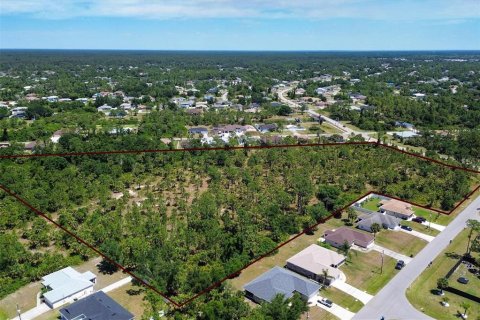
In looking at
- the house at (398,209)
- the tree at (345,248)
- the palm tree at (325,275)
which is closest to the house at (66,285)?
the palm tree at (325,275)

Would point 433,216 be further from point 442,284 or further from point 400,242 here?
point 442,284

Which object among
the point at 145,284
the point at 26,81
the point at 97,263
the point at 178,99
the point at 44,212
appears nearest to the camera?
the point at 145,284

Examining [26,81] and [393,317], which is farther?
[26,81]

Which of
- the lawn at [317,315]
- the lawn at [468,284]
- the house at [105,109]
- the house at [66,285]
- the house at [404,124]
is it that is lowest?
the lawn at [317,315]

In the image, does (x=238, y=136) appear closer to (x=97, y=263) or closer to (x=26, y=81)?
(x=97, y=263)

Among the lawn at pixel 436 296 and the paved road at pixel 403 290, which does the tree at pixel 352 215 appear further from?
the lawn at pixel 436 296

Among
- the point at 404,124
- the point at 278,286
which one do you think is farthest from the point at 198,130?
the point at 278,286

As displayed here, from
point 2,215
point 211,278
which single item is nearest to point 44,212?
point 2,215
